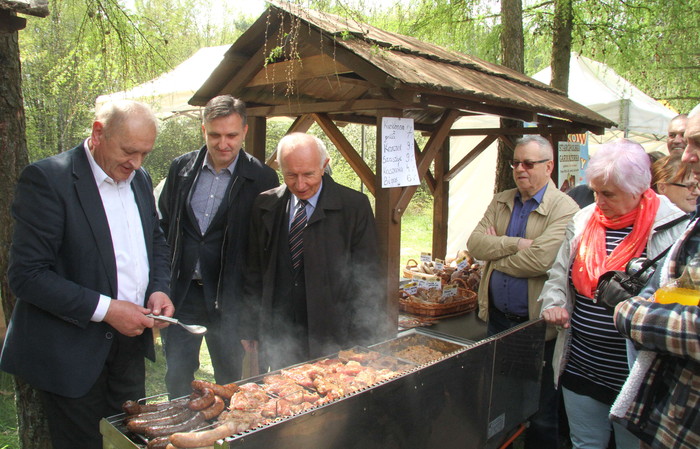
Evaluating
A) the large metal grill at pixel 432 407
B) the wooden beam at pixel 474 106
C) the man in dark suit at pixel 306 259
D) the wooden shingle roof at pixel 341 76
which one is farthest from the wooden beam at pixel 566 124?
the man in dark suit at pixel 306 259

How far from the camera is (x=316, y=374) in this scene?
260 centimetres

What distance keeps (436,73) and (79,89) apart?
8.57 m

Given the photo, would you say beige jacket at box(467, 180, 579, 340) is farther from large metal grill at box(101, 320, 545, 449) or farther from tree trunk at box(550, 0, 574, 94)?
tree trunk at box(550, 0, 574, 94)

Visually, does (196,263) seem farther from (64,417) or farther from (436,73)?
(436,73)

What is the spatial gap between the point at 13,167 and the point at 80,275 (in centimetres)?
111

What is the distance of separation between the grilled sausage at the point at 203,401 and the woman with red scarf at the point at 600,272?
1742 mm

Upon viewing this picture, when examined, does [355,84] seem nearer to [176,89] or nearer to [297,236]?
[297,236]

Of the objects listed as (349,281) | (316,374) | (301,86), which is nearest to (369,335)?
(349,281)

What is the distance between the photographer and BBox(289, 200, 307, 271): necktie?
2.96 metres

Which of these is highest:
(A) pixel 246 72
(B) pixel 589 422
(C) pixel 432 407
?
(A) pixel 246 72

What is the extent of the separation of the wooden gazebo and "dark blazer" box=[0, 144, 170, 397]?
1.46m

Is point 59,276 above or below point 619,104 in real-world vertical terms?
below

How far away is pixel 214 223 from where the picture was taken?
10.4 ft

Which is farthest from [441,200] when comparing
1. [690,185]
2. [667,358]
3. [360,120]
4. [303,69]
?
[667,358]
